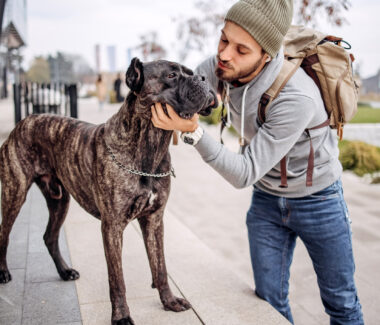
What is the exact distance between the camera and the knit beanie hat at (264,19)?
7.80ft

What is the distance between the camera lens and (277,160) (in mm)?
2488

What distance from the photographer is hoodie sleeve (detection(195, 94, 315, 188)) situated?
241 cm

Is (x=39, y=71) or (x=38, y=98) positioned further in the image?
(x=39, y=71)

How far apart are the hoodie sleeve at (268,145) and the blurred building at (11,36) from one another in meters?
6.35

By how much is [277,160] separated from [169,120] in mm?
764

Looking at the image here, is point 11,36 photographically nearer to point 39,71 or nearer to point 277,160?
point 277,160

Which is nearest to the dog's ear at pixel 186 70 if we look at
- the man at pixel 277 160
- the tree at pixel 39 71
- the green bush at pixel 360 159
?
the man at pixel 277 160

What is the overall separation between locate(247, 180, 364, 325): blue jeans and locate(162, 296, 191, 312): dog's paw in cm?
57

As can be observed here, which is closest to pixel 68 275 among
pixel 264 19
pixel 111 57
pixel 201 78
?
pixel 201 78

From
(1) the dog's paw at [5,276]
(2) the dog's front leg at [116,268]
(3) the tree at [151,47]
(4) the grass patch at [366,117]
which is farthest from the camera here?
(3) the tree at [151,47]

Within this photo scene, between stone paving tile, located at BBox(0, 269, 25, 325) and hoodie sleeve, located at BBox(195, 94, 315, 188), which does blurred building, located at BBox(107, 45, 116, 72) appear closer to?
stone paving tile, located at BBox(0, 269, 25, 325)

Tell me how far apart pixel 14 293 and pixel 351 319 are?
222 cm

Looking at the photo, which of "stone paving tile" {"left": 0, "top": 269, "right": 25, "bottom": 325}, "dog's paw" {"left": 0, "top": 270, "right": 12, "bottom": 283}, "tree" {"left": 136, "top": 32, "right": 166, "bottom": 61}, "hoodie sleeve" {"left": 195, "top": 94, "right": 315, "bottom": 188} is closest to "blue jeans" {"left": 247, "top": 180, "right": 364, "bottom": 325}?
"hoodie sleeve" {"left": 195, "top": 94, "right": 315, "bottom": 188}

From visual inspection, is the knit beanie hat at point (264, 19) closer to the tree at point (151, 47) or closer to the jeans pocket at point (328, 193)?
the jeans pocket at point (328, 193)
